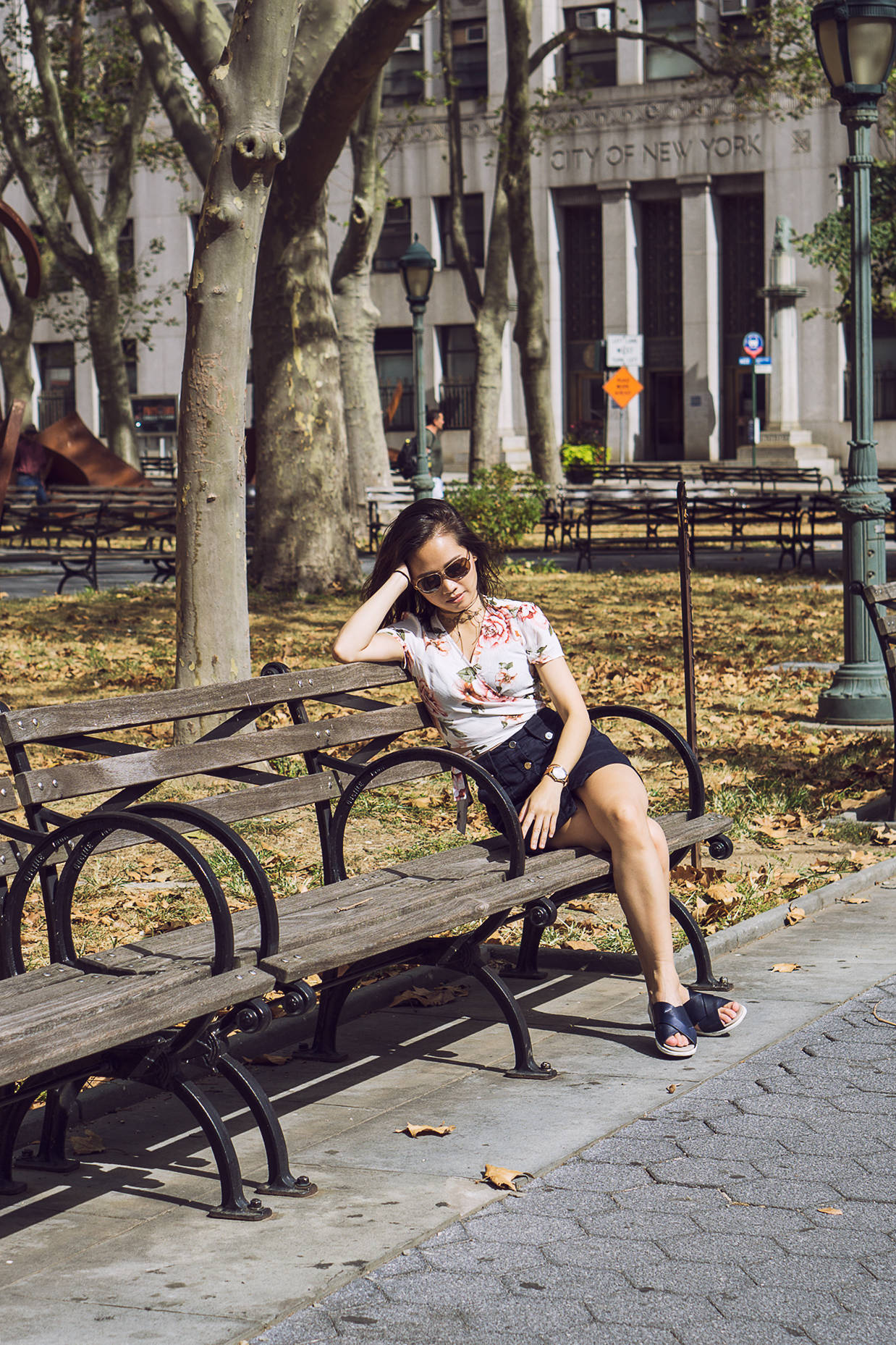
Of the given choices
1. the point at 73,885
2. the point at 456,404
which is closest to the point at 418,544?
the point at 73,885

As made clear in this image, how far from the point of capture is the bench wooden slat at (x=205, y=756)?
14.3ft

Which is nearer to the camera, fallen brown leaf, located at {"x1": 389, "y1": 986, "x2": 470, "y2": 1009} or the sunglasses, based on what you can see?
the sunglasses

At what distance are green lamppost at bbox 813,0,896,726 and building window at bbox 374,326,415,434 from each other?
47.1 meters

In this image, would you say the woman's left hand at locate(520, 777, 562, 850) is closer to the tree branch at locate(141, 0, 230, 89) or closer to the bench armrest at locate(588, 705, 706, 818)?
the bench armrest at locate(588, 705, 706, 818)

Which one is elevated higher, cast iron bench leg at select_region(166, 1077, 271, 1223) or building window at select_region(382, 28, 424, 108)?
building window at select_region(382, 28, 424, 108)

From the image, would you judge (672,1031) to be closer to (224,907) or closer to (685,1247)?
(685,1247)

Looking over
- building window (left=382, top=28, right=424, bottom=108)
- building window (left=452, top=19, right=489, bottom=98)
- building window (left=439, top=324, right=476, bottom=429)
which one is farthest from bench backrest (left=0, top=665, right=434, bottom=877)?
building window (left=382, top=28, right=424, bottom=108)

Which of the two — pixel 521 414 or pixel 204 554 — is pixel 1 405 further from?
pixel 204 554

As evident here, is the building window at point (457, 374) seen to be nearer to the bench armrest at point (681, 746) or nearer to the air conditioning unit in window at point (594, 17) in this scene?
the air conditioning unit in window at point (594, 17)

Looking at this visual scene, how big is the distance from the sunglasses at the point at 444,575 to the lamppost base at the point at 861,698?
5.16 m

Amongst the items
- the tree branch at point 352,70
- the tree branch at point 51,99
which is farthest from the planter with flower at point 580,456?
the tree branch at point 352,70

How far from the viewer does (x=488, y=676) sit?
5.27 m

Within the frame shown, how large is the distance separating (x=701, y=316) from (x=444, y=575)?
4654 cm

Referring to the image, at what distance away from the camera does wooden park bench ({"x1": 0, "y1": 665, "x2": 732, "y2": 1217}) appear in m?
3.83
